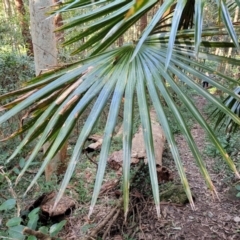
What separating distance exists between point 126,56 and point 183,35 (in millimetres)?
378

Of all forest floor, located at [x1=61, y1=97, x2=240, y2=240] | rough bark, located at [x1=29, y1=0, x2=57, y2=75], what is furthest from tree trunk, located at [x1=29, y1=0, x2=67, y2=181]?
forest floor, located at [x1=61, y1=97, x2=240, y2=240]

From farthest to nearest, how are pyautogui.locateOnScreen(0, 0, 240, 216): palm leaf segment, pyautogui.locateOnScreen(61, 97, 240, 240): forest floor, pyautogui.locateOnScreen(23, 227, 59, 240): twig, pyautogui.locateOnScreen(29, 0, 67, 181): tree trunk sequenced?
pyautogui.locateOnScreen(29, 0, 67, 181): tree trunk, pyautogui.locateOnScreen(61, 97, 240, 240): forest floor, pyautogui.locateOnScreen(23, 227, 59, 240): twig, pyautogui.locateOnScreen(0, 0, 240, 216): palm leaf segment

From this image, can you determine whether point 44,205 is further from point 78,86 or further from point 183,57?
point 183,57

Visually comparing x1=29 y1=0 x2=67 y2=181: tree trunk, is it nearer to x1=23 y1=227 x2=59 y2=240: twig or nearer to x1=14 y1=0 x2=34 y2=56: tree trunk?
x1=23 y1=227 x2=59 y2=240: twig

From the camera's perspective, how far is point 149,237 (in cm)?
244

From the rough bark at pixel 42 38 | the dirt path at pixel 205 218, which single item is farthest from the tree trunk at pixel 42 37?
the dirt path at pixel 205 218

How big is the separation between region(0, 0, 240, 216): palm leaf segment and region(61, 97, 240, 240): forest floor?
1.49 metres

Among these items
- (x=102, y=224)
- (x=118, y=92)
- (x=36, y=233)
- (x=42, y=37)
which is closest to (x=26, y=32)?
(x=42, y=37)

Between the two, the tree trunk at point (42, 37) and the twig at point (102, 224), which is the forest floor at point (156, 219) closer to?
the twig at point (102, 224)

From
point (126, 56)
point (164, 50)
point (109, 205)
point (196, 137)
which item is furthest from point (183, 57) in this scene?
point (196, 137)

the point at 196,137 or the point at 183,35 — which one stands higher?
the point at 183,35

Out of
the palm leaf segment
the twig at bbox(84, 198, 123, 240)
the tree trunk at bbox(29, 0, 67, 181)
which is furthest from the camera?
the tree trunk at bbox(29, 0, 67, 181)

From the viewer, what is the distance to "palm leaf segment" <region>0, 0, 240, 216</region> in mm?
1056

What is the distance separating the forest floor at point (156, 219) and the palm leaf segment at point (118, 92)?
1.49 meters
